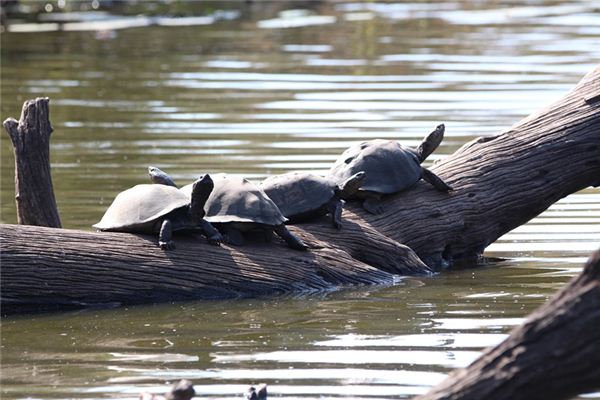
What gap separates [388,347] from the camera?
243 inches

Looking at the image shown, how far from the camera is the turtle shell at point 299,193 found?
7.63 metres

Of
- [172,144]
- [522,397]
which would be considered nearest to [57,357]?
[522,397]

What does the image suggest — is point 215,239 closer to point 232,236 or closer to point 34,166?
point 232,236

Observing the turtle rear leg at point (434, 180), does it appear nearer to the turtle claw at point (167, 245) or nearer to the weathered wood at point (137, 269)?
the weathered wood at point (137, 269)

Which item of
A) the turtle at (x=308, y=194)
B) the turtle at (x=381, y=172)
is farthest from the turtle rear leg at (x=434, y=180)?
the turtle at (x=308, y=194)

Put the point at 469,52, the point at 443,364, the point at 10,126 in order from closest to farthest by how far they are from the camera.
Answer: the point at 443,364 < the point at 10,126 < the point at 469,52

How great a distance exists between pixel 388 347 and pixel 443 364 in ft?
1.39

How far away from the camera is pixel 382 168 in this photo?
7.99 meters

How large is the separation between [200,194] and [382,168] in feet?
4.45

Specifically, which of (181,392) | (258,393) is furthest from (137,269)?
(181,392)

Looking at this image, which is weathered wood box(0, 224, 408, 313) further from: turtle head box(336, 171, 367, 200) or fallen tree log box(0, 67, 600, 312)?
turtle head box(336, 171, 367, 200)

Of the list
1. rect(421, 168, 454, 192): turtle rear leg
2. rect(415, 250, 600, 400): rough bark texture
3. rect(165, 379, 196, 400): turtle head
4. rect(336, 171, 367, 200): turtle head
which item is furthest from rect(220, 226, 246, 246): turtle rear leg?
rect(415, 250, 600, 400): rough bark texture

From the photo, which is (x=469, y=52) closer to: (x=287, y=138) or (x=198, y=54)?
(x=198, y=54)

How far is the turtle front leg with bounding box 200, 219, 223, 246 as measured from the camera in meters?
7.24
